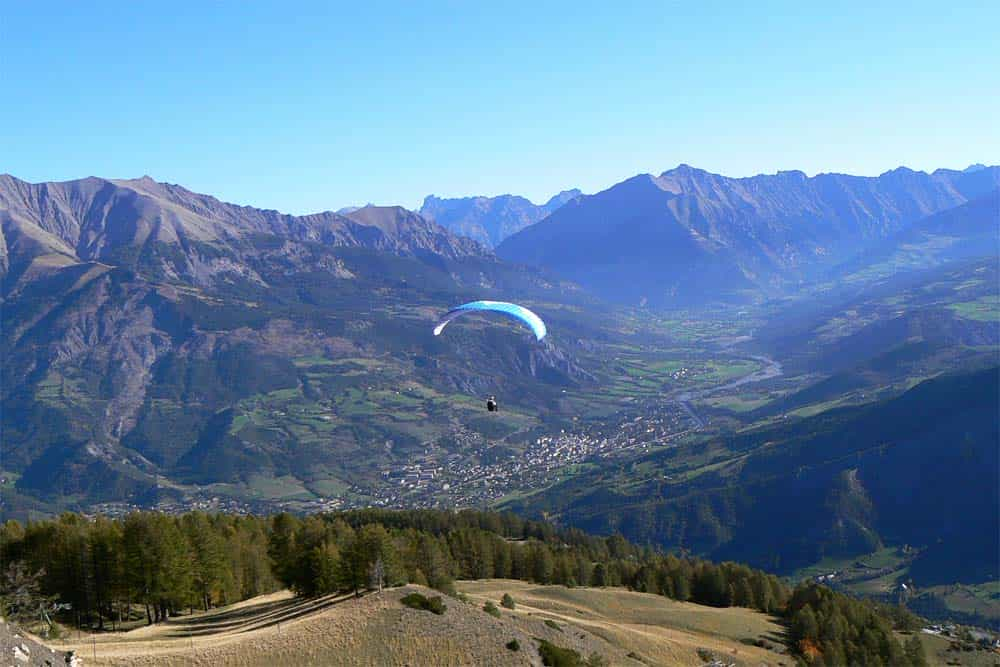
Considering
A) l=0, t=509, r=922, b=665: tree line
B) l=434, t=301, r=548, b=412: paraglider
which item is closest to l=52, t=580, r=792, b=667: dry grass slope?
l=0, t=509, r=922, b=665: tree line

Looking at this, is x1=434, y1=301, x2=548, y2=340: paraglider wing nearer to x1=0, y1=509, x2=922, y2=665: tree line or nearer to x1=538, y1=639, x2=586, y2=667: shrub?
x1=0, y1=509, x2=922, y2=665: tree line

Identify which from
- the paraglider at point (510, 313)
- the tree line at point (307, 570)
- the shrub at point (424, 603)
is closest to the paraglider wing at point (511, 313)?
the paraglider at point (510, 313)

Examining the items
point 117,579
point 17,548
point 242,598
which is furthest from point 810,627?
point 17,548

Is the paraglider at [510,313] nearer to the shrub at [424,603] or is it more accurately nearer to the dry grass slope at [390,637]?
the shrub at [424,603]

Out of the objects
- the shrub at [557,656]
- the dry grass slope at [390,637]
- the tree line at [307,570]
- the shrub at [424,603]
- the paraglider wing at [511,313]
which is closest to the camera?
the dry grass slope at [390,637]

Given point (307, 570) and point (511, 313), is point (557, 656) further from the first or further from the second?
point (511, 313)

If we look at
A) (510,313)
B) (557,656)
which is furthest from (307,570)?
(510,313)
